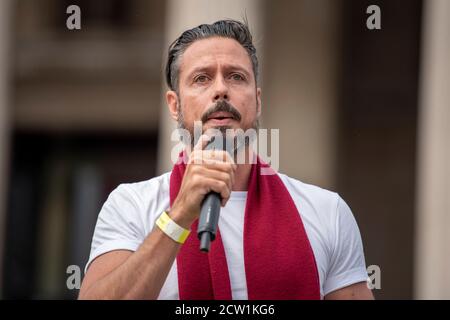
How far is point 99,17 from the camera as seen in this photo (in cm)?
1252

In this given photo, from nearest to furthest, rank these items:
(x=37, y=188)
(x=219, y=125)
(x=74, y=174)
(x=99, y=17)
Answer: (x=219, y=125) → (x=37, y=188) → (x=74, y=174) → (x=99, y=17)

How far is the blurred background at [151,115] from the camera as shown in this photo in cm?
866

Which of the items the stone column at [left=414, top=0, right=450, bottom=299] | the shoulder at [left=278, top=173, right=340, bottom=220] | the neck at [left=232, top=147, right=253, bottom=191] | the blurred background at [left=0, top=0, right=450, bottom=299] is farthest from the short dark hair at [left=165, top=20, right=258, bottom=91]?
the blurred background at [left=0, top=0, right=450, bottom=299]

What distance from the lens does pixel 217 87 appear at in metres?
2.57

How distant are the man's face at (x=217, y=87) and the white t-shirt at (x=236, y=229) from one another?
9.4 inches

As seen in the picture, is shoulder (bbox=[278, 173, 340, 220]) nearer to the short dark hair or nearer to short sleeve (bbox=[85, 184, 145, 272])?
the short dark hair

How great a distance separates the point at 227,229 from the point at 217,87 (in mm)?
402

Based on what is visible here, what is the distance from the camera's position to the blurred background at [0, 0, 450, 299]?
8.66 metres

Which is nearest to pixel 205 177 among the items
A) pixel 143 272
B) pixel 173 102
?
pixel 143 272

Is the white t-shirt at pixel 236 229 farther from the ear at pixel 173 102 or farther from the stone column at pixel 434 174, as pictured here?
the stone column at pixel 434 174

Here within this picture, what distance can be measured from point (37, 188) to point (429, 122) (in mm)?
4158

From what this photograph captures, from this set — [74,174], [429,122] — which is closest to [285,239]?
[429,122]

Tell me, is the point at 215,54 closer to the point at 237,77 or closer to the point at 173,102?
the point at 237,77

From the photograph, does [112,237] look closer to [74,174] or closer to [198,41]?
[198,41]
